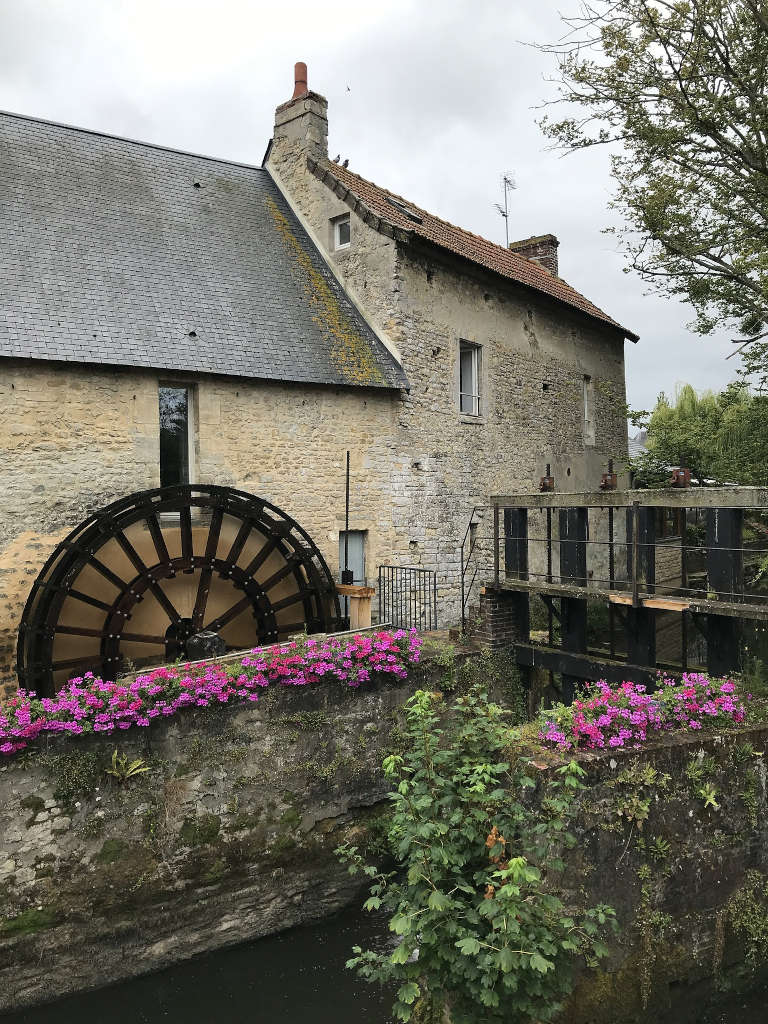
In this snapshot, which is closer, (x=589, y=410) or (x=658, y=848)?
(x=658, y=848)

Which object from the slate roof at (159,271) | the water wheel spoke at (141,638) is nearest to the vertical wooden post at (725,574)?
the slate roof at (159,271)

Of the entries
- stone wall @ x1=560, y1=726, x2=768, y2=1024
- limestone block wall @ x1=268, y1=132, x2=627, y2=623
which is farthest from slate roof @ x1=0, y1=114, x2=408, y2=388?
stone wall @ x1=560, y1=726, x2=768, y2=1024

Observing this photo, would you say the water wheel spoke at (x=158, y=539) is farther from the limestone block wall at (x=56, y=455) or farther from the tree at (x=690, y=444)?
the tree at (x=690, y=444)

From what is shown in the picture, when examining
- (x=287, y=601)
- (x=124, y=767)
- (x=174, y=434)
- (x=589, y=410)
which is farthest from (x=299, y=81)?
(x=124, y=767)

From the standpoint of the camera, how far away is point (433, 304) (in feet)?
37.9

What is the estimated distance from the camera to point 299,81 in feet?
40.9

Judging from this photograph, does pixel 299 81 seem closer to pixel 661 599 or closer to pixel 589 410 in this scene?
pixel 589 410

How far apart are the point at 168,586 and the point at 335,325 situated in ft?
14.8

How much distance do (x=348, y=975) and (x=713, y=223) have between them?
1081 cm

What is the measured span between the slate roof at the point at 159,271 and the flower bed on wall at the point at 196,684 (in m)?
3.71

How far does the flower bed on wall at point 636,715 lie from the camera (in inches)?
185

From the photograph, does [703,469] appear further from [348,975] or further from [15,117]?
[15,117]

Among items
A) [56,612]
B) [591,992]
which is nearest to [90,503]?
[56,612]

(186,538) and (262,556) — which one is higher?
(186,538)
